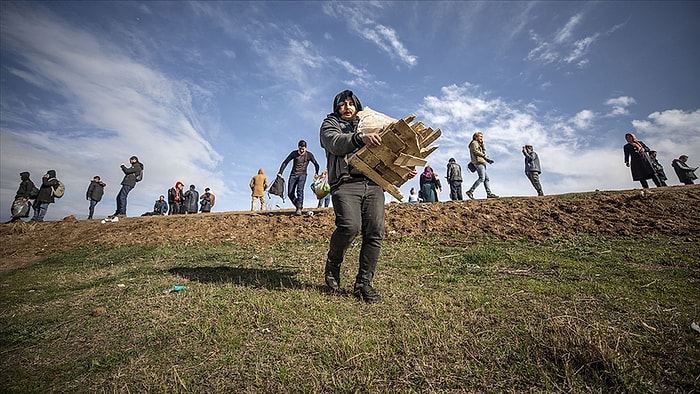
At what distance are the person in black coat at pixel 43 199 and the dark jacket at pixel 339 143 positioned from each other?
16818 mm

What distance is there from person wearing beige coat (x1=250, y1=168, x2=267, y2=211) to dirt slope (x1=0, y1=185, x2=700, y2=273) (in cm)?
287

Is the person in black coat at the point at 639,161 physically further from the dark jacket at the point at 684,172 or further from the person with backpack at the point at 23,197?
the person with backpack at the point at 23,197

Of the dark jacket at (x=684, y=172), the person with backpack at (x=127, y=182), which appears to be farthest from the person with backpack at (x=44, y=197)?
the dark jacket at (x=684, y=172)

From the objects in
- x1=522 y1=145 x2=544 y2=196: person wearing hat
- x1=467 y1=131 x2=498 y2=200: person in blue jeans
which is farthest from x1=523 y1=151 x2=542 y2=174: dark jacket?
x1=467 y1=131 x2=498 y2=200: person in blue jeans

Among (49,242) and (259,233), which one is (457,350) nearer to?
(259,233)

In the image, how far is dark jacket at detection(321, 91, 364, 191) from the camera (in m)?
3.63

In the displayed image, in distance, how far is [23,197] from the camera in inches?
557

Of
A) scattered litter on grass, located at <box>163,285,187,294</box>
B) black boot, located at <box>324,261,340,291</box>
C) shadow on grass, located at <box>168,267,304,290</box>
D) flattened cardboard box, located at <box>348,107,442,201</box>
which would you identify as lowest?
scattered litter on grass, located at <box>163,285,187,294</box>

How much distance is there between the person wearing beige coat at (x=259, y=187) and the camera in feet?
47.6

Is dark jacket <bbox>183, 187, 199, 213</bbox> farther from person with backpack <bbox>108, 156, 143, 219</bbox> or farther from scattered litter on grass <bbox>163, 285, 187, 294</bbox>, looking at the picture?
scattered litter on grass <bbox>163, 285, 187, 294</bbox>

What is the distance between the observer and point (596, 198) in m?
8.67

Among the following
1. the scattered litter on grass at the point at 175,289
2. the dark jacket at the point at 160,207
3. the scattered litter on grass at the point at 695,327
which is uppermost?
the dark jacket at the point at 160,207

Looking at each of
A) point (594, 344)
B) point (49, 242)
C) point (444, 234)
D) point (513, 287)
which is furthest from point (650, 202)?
point (49, 242)

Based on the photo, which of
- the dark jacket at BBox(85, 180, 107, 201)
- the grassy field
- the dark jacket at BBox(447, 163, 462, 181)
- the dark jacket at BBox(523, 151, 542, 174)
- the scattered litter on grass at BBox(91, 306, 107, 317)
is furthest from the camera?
the dark jacket at BBox(85, 180, 107, 201)
